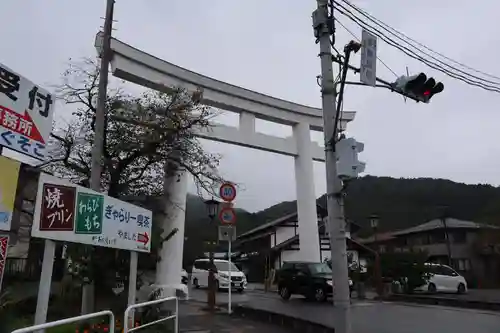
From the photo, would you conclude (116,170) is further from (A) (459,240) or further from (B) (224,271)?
(A) (459,240)

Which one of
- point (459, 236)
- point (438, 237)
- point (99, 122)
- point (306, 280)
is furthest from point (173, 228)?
point (459, 236)

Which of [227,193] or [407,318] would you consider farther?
[407,318]

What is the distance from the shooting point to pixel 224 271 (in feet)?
73.9

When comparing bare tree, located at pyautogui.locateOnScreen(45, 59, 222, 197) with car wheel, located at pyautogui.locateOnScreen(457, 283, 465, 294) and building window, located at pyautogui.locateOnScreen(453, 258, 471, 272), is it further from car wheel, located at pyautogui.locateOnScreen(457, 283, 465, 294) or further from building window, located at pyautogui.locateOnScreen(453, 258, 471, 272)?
building window, located at pyautogui.locateOnScreen(453, 258, 471, 272)

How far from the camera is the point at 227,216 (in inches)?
455

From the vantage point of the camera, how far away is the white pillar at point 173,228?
1476cm

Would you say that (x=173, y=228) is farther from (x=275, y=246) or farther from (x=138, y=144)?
(x=275, y=246)

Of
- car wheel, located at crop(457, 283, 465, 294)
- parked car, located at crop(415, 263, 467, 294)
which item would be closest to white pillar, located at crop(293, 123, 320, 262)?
parked car, located at crop(415, 263, 467, 294)

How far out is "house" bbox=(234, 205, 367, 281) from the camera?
102ft

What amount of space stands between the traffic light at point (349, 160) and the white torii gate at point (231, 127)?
508 centimetres

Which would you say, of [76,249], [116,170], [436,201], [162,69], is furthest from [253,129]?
[436,201]

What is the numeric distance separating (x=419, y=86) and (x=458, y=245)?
30.6 m

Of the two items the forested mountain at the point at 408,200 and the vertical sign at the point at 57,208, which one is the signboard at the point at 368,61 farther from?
the forested mountain at the point at 408,200

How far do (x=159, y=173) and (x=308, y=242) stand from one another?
832 cm
